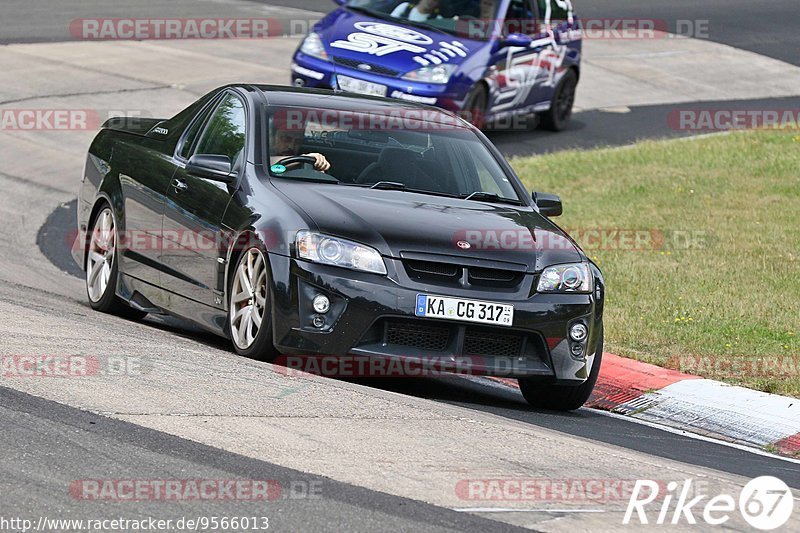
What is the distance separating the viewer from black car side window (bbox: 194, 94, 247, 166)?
917 cm

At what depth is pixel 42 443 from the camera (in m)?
5.92

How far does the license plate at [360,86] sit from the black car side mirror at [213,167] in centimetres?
765

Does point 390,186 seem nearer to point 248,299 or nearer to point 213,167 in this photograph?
point 213,167

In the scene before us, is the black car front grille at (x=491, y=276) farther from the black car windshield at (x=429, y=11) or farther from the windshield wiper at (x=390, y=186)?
the black car windshield at (x=429, y=11)

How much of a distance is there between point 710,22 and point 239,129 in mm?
23269

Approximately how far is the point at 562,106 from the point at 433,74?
393cm

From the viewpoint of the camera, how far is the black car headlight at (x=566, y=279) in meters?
8.21


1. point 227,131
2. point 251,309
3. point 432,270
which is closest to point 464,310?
point 432,270

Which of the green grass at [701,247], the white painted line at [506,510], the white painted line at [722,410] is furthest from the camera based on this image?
the green grass at [701,247]

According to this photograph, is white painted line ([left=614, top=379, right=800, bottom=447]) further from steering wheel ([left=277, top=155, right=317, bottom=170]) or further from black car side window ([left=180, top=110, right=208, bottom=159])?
black car side window ([left=180, top=110, right=208, bottom=159])

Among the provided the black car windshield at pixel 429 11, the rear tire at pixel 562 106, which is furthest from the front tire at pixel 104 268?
the rear tire at pixel 562 106

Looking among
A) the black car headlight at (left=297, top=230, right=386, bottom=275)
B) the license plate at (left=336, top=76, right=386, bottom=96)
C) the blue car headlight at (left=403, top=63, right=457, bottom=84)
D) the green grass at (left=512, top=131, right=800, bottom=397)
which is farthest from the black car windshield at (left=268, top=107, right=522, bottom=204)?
the blue car headlight at (left=403, top=63, right=457, bottom=84)

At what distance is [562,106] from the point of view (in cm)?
2023

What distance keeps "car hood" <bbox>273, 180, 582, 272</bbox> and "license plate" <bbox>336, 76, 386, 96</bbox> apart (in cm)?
770
